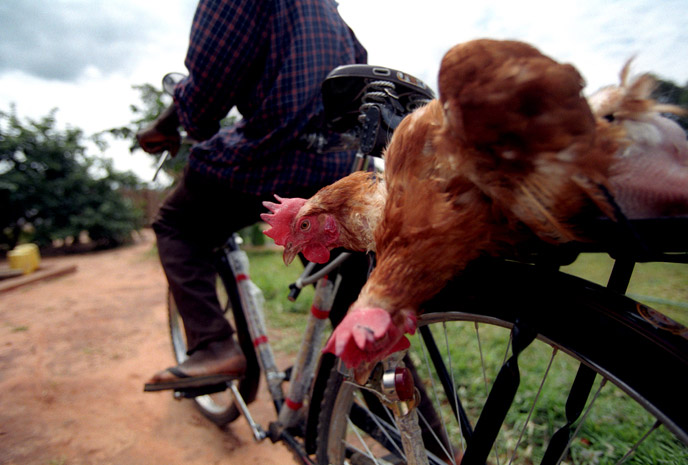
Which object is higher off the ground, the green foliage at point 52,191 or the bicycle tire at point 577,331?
the bicycle tire at point 577,331

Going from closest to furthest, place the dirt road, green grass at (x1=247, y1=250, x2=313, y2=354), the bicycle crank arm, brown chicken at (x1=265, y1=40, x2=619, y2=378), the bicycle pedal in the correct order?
brown chicken at (x1=265, y1=40, x2=619, y2=378)
the bicycle crank arm
the bicycle pedal
the dirt road
green grass at (x1=247, y1=250, x2=313, y2=354)

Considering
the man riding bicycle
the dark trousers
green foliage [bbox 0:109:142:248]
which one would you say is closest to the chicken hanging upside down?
the man riding bicycle

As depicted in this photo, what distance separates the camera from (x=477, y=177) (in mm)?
528

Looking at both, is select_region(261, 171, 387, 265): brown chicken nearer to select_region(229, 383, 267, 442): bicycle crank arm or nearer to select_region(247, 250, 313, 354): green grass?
select_region(229, 383, 267, 442): bicycle crank arm

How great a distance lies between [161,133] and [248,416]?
155 cm

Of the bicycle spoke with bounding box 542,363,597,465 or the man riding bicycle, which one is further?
the man riding bicycle

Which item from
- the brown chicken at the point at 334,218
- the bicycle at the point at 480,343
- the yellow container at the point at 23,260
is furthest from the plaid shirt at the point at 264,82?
the yellow container at the point at 23,260

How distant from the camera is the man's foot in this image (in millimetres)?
1684

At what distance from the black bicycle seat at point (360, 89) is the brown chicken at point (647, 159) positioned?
563mm

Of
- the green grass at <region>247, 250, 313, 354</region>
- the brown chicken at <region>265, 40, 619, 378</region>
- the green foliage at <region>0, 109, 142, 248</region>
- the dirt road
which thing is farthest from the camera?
the green foliage at <region>0, 109, 142, 248</region>

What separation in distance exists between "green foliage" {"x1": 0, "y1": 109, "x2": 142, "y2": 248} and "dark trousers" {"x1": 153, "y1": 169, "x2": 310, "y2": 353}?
375 inches

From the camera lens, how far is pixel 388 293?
593mm

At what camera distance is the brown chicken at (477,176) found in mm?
436

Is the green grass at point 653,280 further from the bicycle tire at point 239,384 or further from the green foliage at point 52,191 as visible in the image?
the green foliage at point 52,191
